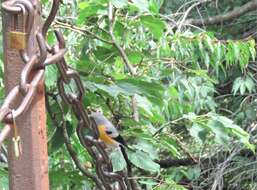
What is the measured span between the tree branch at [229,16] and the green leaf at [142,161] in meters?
1.83

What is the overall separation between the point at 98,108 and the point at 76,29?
0.16 metres

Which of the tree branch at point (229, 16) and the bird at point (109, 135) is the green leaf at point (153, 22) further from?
the tree branch at point (229, 16)

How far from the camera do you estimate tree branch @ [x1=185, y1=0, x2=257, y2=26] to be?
2.83 meters

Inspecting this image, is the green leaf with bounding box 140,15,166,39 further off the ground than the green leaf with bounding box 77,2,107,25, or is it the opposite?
the green leaf with bounding box 77,2,107,25

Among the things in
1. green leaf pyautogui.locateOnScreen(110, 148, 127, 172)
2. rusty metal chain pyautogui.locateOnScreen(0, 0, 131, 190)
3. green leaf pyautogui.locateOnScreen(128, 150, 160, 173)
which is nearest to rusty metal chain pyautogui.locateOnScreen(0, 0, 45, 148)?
rusty metal chain pyautogui.locateOnScreen(0, 0, 131, 190)

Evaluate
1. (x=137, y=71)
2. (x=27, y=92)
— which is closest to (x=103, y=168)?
(x=27, y=92)

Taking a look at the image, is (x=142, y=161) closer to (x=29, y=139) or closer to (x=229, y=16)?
(x=29, y=139)

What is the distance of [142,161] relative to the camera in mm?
1039

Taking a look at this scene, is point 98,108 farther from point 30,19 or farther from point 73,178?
point 30,19

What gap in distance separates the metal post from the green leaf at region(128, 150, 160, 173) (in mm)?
511

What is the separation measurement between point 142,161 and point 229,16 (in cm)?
193

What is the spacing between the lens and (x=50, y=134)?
1039 mm

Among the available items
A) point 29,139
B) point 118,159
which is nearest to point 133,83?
point 118,159

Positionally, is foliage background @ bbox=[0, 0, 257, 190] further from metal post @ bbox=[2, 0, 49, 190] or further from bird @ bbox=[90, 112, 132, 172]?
metal post @ bbox=[2, 0, 49, 190]
